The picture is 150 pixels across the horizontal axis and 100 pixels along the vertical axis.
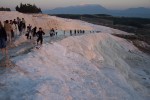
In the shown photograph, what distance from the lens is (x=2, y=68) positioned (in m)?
18.5

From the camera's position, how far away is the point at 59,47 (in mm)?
26875

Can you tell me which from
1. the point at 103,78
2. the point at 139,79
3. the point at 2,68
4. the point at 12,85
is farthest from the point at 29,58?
the point at 139,79

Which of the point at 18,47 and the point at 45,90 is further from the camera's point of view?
the point at 18,47

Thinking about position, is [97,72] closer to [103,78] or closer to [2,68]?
[103,78]

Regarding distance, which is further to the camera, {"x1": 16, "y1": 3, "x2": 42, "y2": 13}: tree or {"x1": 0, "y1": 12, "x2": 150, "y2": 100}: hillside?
{"x1": 16, "y1": 3, "x2": 42, "y2": 13}: tree

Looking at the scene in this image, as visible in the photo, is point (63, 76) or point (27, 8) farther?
point (27, 8)

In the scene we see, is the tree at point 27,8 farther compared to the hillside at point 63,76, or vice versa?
the tree at point 27,8

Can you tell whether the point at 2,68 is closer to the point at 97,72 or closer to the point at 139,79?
the point at 97,72

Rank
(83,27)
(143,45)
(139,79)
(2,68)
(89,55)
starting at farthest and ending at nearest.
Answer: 1. (83,27)
2. (143,45)
3. (139,79)
4. (89,55)
5. (2,68)

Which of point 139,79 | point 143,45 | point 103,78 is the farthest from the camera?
point 143,45

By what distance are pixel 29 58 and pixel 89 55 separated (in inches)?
419

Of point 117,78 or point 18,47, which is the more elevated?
point 18,47

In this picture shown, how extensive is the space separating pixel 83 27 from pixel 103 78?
44085 millimetres

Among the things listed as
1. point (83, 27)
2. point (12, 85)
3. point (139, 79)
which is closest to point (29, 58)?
point (12, 85)
